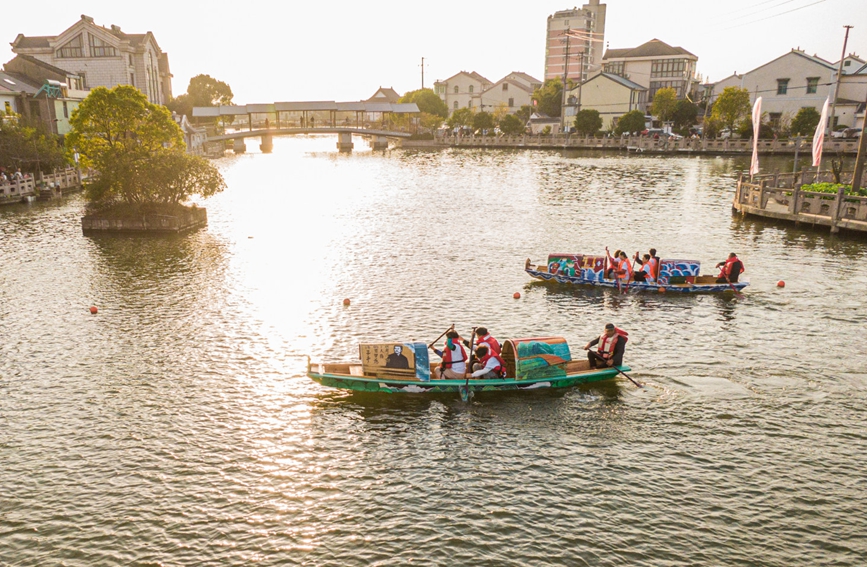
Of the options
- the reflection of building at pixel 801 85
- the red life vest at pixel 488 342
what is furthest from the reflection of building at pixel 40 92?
the reflection of building at pixel 801 85

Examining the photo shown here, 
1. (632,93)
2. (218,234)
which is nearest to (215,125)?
(632,93)

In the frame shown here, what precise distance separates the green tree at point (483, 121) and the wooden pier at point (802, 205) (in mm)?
98903

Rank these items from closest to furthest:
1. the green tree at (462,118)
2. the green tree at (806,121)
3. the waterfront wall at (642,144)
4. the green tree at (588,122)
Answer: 1. the waterfront wall at (642,144)
2. the green tree at (806,121)
3. the green tree at (588,122)
4. the green tree at (462,118)

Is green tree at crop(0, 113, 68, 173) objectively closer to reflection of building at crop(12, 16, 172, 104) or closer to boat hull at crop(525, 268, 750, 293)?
reflection of building at crop(12, 16, 172, 104)

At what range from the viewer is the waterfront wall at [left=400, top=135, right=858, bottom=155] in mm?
110438

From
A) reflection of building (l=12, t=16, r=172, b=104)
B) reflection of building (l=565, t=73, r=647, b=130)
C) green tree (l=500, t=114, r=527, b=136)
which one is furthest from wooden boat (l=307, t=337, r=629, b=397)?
green tree (l=500, t=114, r=527, b=136)

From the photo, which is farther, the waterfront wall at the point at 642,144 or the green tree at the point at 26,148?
the waterfront wall at the point at 642,144

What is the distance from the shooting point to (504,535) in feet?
48.8

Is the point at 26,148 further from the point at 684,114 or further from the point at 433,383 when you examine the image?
the point at 684,114

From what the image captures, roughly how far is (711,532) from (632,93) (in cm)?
13556

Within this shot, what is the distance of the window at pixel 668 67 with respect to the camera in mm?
150738

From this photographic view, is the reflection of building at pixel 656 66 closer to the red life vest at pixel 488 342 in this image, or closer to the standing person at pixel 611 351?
the standing person at pixel 611 351

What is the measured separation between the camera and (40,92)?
266ft

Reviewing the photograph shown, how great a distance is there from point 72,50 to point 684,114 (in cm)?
11754
